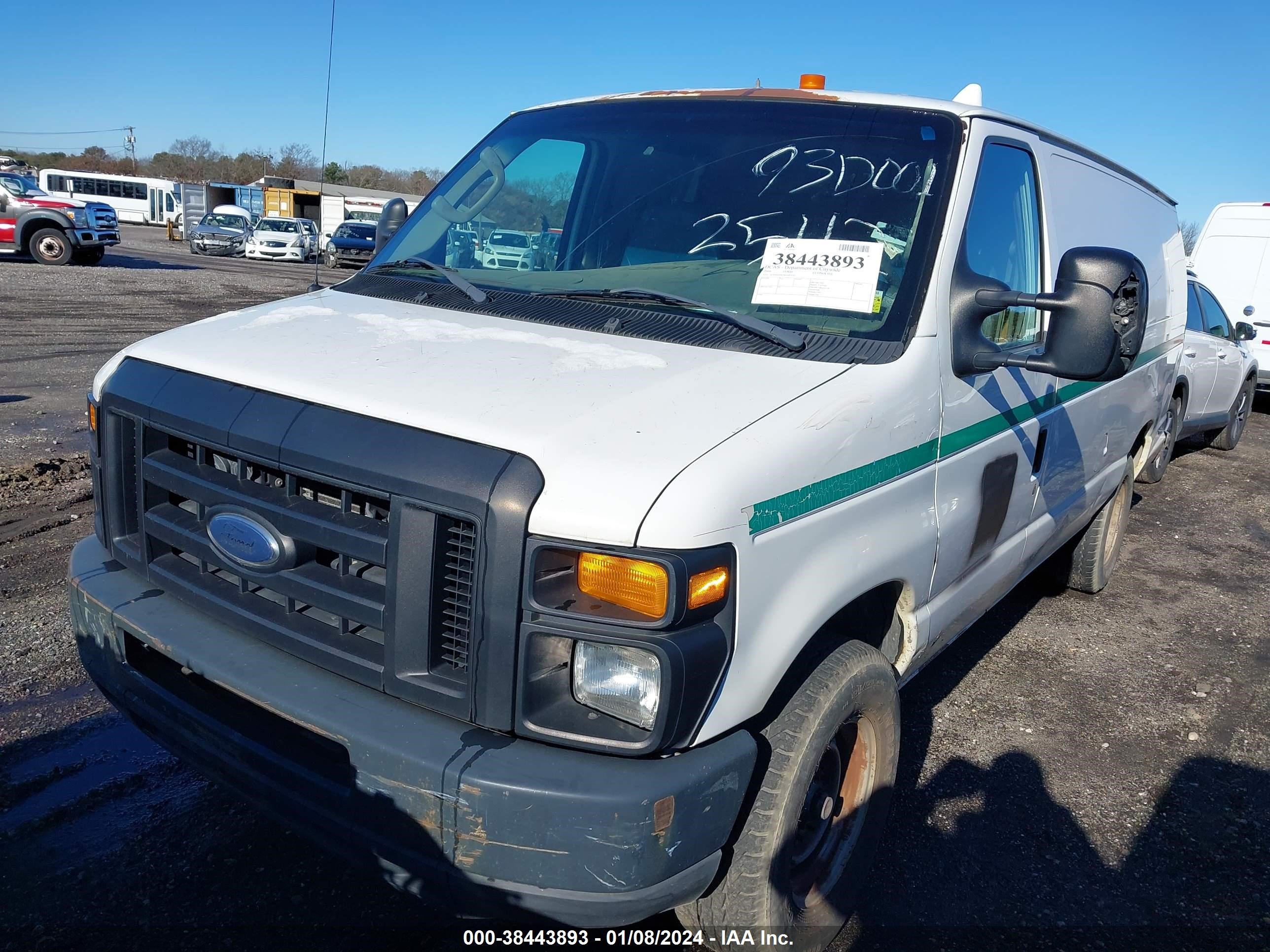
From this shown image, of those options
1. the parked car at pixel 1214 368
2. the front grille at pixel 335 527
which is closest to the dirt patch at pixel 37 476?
the front grille at pixel 335 527

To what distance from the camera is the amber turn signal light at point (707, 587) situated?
192 centimetres

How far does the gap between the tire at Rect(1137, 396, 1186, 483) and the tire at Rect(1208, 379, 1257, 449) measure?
8.02ft

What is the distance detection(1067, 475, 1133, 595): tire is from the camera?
5.46m

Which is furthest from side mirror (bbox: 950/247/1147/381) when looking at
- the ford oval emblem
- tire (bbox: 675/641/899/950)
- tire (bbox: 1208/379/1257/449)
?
tire (bbox: 1208/379/1257/449)

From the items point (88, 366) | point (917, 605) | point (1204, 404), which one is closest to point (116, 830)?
point (917, 605)

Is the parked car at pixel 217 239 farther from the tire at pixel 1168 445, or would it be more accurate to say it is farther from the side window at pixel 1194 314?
the tire at pixel 1168 445

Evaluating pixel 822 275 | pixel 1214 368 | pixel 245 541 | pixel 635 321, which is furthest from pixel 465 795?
pixel 1214 368

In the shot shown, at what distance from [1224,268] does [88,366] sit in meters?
14.1

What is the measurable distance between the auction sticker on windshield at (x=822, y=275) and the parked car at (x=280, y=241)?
35.7 meters

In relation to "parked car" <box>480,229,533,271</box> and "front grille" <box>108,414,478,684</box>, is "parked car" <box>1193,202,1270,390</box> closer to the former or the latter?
"parked car" <box>480,229,533,271</box>

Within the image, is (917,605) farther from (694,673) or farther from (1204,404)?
(1204,404)

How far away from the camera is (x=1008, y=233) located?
3.25 metres

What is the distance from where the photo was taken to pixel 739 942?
7.88 ft

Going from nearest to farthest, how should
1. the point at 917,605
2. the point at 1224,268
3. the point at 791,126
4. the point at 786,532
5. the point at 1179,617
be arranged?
the point at 786,532 → the point at 917,605 → the point at 791,126 → the point at 1179,617 → the point at 1224,268
